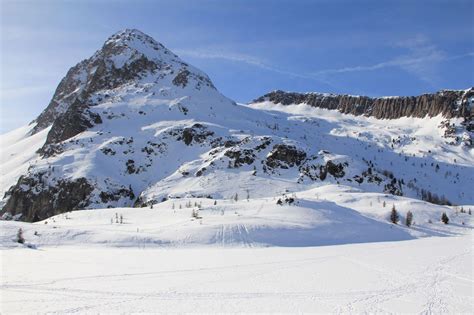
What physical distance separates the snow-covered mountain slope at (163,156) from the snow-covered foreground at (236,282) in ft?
55.6

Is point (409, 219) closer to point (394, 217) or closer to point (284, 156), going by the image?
point (394, 217)

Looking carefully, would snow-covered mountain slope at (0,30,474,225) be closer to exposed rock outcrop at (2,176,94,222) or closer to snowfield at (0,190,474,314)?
exposed rock outcrop at (2,176,94,222)

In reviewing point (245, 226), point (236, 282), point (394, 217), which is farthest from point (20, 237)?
point (394, 217)

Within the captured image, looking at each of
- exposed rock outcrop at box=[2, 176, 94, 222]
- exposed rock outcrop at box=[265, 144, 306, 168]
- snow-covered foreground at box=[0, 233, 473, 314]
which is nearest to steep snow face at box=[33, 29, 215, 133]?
exposed rock outcrop at box=[2, 176, 94, 222]

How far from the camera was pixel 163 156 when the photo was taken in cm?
7938

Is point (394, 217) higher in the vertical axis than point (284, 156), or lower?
lower

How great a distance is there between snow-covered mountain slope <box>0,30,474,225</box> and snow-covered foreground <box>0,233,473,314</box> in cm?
1695

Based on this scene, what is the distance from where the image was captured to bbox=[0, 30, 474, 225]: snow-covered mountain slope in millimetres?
66938

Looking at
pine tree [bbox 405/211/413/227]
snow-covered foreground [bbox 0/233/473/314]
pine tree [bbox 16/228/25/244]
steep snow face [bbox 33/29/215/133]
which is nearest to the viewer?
snow-covered foreground [bbox 0/233/473/314]

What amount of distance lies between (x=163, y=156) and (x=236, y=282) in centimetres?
6697

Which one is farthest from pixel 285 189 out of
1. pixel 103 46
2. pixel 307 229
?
pixel 103 46

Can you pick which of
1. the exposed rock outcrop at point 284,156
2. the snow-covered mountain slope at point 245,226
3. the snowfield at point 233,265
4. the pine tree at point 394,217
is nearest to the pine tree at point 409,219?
the snow-covered mountain slope at point 245,226

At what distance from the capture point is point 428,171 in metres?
138

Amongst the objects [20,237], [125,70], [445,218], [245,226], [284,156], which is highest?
[125,70]
